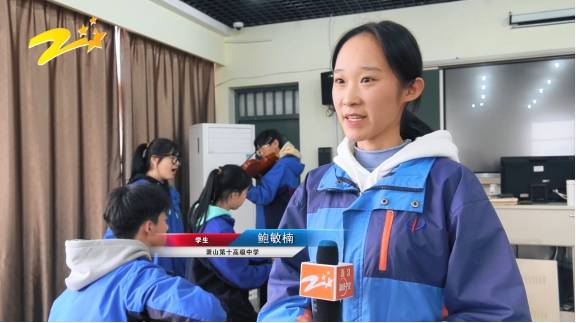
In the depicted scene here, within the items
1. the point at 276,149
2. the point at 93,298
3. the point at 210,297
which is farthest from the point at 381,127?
the point at 276,149

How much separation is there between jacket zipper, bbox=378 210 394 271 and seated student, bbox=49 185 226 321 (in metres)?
0.57

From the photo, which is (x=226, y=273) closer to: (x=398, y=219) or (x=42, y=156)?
(x=398, y=219)

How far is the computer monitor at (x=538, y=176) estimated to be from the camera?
144 inches

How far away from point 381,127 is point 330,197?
161mm

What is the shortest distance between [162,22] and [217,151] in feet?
4.11

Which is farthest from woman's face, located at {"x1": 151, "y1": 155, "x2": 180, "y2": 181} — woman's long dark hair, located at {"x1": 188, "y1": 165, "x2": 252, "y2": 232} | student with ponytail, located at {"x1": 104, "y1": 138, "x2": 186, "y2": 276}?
woman's long dark hair, located at {"x1": 188, "y1": 165, "x2": 252, "y2": 232}

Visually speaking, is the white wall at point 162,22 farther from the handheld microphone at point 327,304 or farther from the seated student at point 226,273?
the handheld microphone at point 327,304

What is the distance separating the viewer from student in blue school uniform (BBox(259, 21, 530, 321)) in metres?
0.72

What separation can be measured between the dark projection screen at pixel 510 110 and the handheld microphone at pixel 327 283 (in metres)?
3.94

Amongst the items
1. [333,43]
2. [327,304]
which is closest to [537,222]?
[333,43]

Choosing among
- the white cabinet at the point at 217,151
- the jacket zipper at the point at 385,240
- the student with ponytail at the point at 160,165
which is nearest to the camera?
the jacket zipper at the point at 385,240

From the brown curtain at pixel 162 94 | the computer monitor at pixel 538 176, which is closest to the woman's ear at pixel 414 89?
the brown curtain at pixel 162 94

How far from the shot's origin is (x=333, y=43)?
3996 millimetres

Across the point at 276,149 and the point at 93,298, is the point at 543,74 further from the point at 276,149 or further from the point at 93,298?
the point at 93,298
